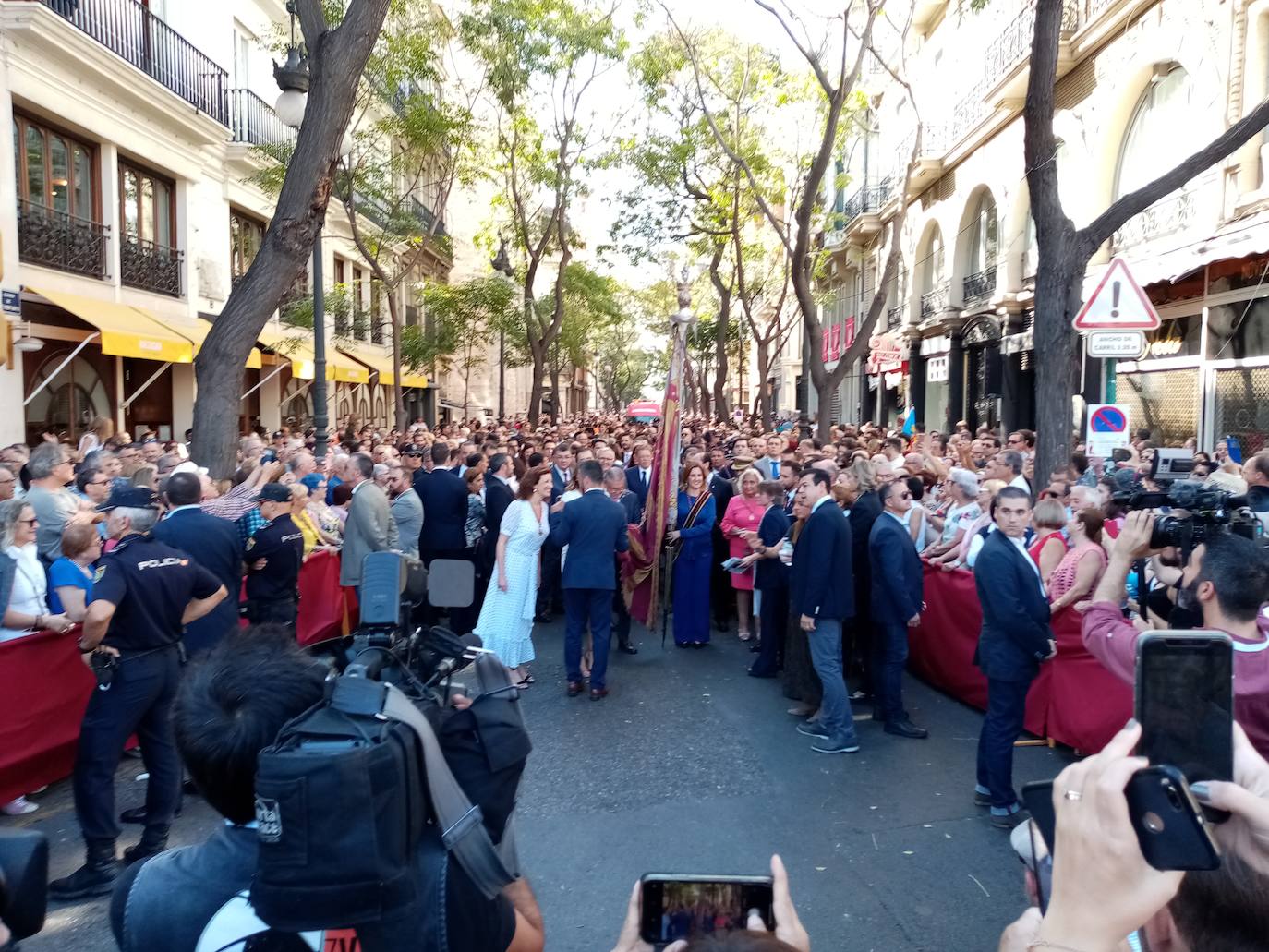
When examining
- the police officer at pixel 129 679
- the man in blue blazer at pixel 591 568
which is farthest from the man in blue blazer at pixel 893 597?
the police officer at pixel 129 679

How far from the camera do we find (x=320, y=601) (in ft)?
30.5

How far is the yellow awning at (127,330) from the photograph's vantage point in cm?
1520

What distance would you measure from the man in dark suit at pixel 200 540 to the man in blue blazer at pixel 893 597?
4.24 m

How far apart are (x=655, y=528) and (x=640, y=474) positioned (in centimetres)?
287

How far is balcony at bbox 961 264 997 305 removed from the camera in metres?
24.4

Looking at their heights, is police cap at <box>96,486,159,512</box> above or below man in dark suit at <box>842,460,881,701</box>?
above

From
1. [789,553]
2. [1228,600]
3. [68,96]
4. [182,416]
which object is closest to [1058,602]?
[789,553]

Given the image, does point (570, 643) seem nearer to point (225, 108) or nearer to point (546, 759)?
point (546, 759)

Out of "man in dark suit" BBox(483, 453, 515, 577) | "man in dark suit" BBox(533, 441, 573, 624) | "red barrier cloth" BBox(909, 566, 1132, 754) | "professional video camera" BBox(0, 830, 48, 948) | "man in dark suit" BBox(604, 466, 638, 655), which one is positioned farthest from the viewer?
"man in dark suit" BBox(533, 441, 573, 624)

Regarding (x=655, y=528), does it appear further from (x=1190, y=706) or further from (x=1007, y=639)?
(x=1190, y=706)

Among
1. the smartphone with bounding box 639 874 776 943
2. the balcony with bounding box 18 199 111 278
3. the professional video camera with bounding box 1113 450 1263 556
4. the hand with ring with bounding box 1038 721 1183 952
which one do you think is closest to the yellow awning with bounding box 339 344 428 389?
the balcony with bounding box 18 199 111 278

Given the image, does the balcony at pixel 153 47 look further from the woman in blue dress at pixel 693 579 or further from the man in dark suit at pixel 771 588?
the man in dark suit at pixel 771 588

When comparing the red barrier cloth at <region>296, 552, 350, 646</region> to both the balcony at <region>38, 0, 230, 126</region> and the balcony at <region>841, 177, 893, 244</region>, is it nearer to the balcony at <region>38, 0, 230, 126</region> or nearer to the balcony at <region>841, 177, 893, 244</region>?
the balcony at <region>38, 0, 230, 126</region>

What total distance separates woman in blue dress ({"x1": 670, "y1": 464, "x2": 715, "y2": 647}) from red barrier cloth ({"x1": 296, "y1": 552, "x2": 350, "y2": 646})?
10.5 ft
